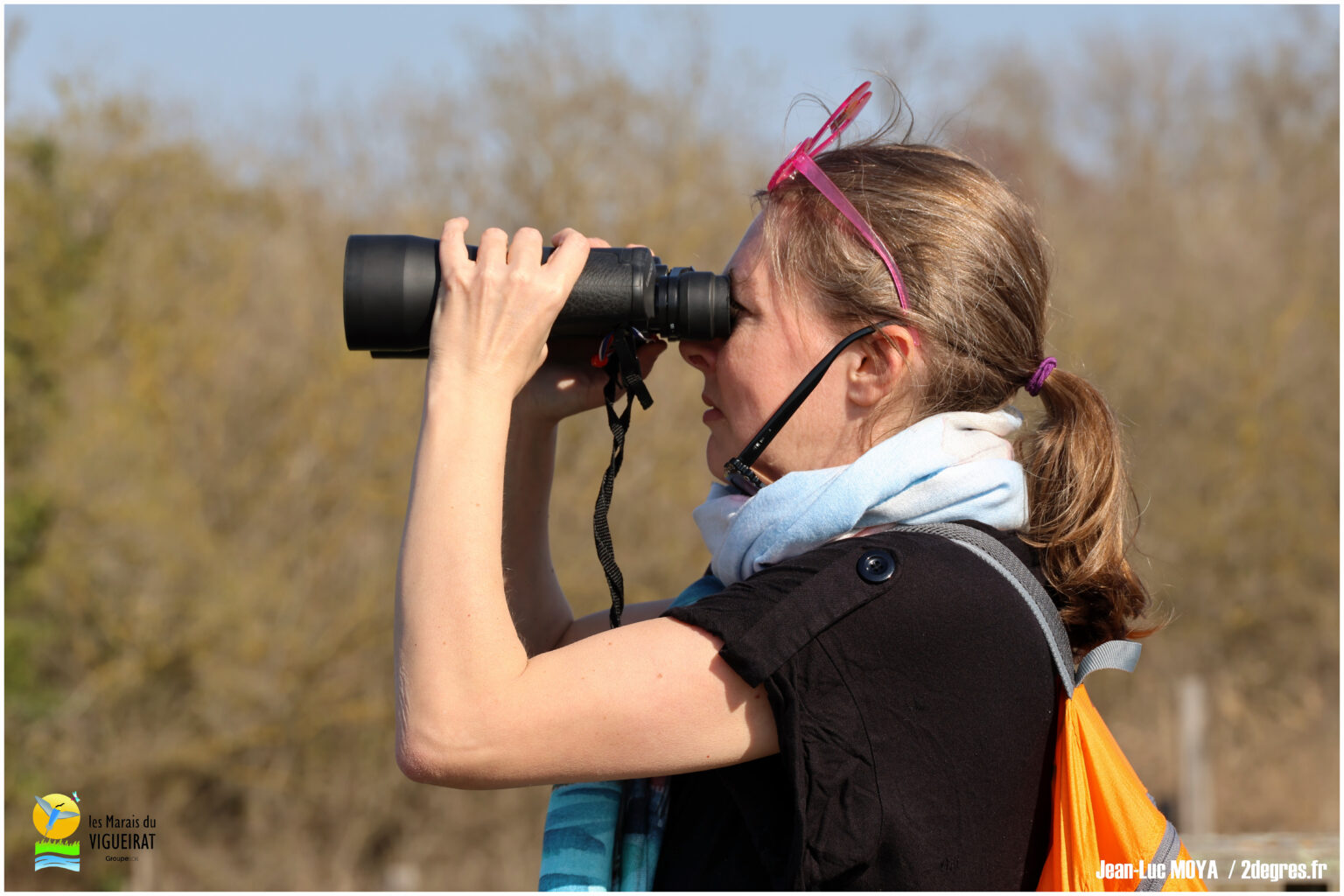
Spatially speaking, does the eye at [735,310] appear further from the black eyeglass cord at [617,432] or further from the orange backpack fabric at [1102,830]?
the orange backpack fabric at [1102,830]

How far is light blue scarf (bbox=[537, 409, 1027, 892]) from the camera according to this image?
1.25 metres

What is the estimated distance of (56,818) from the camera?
375 centimetres

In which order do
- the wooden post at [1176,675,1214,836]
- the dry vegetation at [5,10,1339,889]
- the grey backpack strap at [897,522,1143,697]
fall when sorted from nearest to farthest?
the grey backpack strap at [897,522,1143,697] → the dry vegetation at [5,10,1339,889] → the wooden post at [1176,675,1214,836]

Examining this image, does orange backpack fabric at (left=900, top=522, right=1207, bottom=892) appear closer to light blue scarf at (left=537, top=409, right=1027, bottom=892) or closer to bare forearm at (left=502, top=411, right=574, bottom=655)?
light blue scarf at (left=537, top=409, right=1027, bottom=892)

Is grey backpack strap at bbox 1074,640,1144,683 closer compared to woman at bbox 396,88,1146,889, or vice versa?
woman at bbox 396,88,1146,889

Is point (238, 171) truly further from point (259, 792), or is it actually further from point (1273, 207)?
point (1273, 207)

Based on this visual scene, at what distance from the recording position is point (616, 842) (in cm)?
137

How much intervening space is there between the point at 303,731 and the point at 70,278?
2895 millimetres

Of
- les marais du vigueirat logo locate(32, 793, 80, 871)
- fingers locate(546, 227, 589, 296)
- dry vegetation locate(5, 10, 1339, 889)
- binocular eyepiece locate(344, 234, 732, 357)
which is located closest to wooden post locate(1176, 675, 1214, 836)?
dry vegetation locate(5, 10, 1339, 889)

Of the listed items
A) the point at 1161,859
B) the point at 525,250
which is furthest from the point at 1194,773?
the point at 525,250

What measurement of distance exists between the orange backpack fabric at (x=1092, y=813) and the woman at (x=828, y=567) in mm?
26

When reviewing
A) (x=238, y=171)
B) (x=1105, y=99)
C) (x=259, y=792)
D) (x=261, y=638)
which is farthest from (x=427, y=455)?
(x=1105, y=99)

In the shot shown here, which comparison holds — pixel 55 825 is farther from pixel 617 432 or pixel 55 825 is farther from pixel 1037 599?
pixel 1037 599

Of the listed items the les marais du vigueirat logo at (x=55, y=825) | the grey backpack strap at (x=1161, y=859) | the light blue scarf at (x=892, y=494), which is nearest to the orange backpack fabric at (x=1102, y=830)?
the grey backpack strap at (x=1161, y=859)
